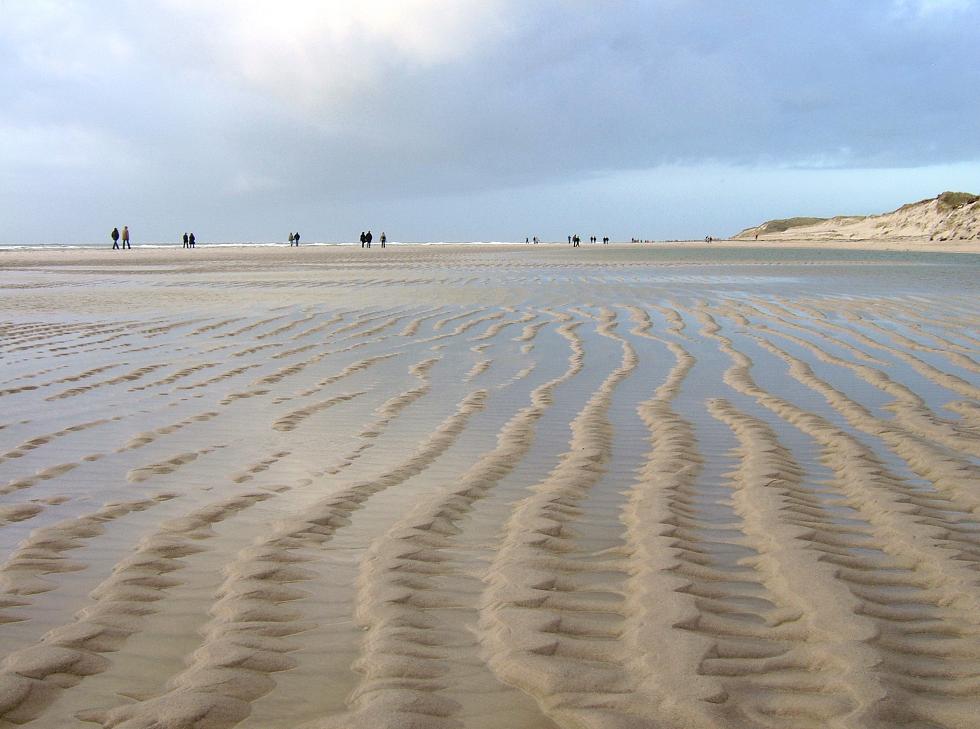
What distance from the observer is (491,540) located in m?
3.58

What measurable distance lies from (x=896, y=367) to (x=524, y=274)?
49.8ft

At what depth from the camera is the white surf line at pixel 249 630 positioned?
2270 millimetres

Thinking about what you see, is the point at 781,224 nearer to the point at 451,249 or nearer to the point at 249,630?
the point at 451,249

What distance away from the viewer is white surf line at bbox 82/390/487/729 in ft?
7.45

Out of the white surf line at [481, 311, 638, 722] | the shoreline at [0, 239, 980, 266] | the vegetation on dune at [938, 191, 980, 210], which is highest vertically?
the vegetation on dune at [938, 191, 980, 210]

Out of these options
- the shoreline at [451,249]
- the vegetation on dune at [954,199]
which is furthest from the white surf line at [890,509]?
the vegetation on dune at [954,199]

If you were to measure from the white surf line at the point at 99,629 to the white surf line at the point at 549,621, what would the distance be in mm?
1104

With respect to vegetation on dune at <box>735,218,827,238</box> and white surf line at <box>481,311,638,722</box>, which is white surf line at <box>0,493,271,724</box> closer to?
white surf line at <box>481,311,638,722</box>

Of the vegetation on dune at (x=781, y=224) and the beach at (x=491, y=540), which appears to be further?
the vegetation on dune at (x=781, y=224)

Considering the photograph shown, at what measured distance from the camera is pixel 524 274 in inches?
885

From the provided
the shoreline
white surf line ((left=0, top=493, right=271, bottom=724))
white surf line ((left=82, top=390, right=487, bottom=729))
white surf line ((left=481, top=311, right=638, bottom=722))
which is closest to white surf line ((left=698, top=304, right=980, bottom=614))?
white surf line ((left=481, top=311, right=638, bottom=722))

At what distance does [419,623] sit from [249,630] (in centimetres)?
51

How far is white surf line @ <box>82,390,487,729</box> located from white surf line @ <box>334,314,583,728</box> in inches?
9.5

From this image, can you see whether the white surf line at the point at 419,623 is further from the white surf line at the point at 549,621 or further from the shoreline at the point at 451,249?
the shoreline at the point at 451,249
